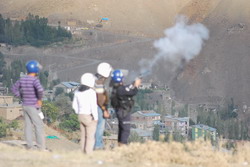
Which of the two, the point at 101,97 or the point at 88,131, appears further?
the point at 101,97

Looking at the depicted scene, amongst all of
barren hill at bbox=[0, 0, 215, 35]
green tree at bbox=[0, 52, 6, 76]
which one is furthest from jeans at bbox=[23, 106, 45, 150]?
barren hill at bbox=[0, 0, 215, 35]

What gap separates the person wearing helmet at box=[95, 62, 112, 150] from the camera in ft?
59.3

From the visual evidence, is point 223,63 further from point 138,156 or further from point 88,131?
point 138,156

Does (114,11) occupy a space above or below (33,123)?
above

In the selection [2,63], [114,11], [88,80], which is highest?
[114,11]

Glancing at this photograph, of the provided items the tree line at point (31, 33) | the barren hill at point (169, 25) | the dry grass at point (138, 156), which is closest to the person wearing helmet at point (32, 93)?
the dry grass at point (138, 156)

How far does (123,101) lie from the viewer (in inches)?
690

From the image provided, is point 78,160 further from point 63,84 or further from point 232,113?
point 63,84

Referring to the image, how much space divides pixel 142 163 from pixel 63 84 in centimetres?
7235

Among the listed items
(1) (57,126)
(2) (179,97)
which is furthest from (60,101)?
(2) (179,97)

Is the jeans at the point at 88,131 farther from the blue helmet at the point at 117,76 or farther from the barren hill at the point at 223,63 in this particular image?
the barren hill at the point at 223,63

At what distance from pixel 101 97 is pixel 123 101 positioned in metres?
0.77

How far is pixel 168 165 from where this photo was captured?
1591cm

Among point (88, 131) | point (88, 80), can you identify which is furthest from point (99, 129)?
point (88, 80)
